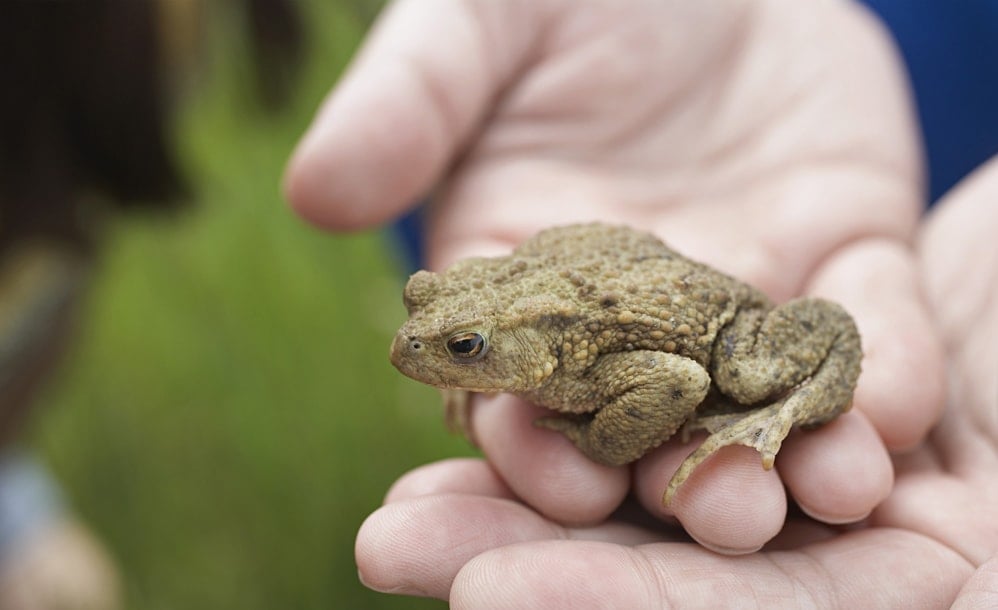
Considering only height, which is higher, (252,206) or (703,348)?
(252,206)

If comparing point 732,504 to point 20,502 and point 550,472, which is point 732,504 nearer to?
point 550,472

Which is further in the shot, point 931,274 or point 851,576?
point 931,274

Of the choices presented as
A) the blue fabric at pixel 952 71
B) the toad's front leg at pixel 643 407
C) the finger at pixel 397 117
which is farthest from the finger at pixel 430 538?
the blue fabric at pixel 952 71

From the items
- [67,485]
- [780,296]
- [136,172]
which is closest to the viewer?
[780,296]

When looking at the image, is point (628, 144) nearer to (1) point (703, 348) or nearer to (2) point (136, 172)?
(1) point (703, 348)

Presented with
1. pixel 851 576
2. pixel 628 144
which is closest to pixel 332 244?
pixel 628 144

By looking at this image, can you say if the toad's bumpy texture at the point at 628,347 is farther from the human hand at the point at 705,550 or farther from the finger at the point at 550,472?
the human hand at the point at 705,550

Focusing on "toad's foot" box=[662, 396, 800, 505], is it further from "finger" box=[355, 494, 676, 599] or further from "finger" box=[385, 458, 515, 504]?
"finger" box=[385, 458, 515, 504]
